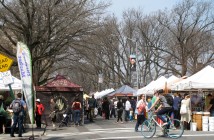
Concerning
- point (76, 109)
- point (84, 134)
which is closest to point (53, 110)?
point (76, 109)

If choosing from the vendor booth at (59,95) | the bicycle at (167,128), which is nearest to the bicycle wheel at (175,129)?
the bicycle at (167,128)

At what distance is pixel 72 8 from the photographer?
27469 mm

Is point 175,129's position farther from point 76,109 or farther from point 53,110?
point 76,109

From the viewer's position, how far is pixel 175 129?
1540 cm

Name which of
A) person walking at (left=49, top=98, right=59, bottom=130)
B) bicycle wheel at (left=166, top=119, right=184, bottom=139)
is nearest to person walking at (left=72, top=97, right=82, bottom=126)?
person walking at (left=49, top=98, right=59, bottom=130)

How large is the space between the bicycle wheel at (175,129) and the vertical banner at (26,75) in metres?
5.09

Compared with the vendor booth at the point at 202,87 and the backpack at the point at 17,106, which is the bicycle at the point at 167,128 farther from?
the backpack at the point at 17,106

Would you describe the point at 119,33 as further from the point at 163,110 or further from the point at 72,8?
the point at 163,110

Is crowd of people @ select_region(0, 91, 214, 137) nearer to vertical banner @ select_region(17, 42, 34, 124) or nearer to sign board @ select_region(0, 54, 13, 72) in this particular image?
sign board @ select_region(0, 54, 13, 72)

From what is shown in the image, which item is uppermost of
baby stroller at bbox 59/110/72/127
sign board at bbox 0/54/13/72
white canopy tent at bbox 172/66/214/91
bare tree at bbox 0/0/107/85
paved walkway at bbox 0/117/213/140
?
bare tree at bbox 0/0/107/85

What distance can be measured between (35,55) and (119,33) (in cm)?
2648

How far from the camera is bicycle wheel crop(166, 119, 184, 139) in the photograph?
49.9 feet

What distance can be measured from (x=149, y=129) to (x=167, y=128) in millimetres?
725

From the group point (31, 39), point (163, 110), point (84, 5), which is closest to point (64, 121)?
point (31, 39)
